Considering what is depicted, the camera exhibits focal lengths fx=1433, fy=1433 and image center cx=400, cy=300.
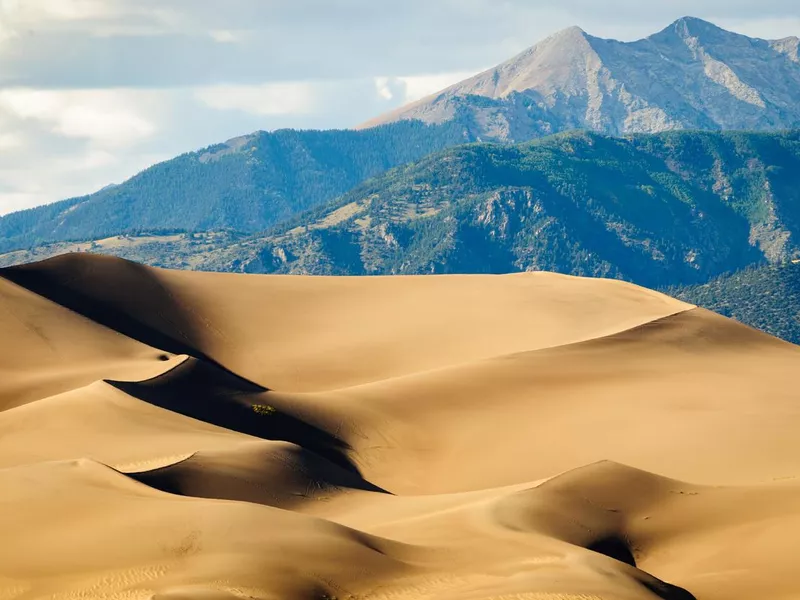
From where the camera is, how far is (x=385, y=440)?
60.8 m

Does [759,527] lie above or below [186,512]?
below

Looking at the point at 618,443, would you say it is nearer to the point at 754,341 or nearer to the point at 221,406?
the point at 221,406

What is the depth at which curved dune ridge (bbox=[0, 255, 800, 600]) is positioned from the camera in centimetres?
3312

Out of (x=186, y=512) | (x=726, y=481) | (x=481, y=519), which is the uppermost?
(x=186, y=512)

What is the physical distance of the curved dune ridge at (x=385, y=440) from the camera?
3312 cm

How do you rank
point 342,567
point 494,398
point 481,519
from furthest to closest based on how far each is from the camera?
point 494,398
point 481,519
point 342,567

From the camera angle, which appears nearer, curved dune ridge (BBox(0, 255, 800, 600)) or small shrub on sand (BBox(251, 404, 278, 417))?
curved dune ridge (BBox(0, 255, 800, 600))

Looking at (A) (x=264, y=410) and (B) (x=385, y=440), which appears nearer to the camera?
(A) (x=264, y=410)

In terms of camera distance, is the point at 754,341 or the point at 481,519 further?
the point at 754,341

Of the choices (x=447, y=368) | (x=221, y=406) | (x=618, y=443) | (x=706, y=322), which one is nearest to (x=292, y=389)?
(x=447, y=368)

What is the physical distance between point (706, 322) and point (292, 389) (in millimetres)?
26146

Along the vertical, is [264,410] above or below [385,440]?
above

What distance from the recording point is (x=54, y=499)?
118ft

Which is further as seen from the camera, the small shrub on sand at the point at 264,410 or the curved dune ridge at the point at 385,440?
the small shrub on sand at the point at 264,410
